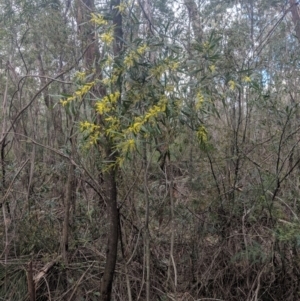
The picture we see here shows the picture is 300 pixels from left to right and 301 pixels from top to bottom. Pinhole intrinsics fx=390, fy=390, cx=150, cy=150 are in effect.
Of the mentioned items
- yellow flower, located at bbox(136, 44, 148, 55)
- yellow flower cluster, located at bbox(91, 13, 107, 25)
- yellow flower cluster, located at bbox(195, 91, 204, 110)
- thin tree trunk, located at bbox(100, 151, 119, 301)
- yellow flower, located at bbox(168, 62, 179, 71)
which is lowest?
thin tree trunk, located at bbox(100, 151, 119, 301)

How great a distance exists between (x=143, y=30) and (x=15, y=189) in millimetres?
2316

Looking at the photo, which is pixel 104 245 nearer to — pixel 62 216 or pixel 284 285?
pixel 62 216

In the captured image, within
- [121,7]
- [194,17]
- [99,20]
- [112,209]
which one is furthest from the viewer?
[194,17]

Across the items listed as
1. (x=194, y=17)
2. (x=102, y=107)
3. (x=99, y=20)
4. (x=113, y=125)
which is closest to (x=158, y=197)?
(x=113, y=125)

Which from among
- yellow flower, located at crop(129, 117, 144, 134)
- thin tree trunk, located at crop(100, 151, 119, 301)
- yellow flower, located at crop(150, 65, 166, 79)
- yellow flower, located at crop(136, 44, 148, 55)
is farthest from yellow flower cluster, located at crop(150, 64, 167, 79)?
thin tree trunk, located at crop(100, 151, 119, 301)

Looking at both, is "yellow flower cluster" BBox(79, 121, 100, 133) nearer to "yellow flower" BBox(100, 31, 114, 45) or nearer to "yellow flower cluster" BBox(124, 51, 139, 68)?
"yellow flower cluster" BBox(124, 51, 139, 68)

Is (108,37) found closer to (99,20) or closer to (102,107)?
(99,20)

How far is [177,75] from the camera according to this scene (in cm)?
274

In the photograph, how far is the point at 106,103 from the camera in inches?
97.5

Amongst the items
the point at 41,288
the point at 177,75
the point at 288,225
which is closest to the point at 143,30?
the point at 177,75

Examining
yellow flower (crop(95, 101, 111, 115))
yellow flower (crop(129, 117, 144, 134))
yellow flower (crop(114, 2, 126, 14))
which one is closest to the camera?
yellow flower (crop(129, 117, 144, 134))

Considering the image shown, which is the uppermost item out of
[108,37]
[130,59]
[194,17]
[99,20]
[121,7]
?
[194,17]

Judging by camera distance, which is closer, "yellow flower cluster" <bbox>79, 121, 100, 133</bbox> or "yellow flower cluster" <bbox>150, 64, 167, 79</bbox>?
"yellow flower cluster" <bbox>79, 121, 100, 133</bbox>

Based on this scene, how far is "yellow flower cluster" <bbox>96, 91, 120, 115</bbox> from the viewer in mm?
2434
